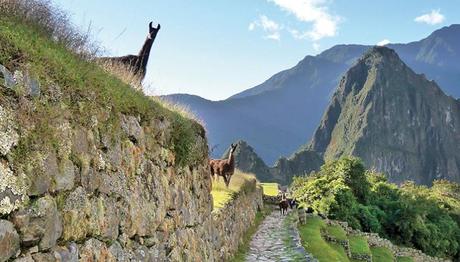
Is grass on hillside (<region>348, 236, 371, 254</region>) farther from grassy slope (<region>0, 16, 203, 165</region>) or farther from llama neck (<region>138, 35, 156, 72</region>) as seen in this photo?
grassy slope (<region>0, 16, 203, 165</region>)

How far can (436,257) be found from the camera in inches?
1686

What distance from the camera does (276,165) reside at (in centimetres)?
14488

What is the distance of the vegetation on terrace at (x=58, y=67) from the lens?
406cm

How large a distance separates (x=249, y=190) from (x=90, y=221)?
66.6 feet

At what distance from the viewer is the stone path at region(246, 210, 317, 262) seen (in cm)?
1467

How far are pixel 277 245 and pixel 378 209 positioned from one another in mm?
29901

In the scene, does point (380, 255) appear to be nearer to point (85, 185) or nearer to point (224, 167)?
point (224, 167)

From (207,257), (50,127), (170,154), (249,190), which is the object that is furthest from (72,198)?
(249,190)

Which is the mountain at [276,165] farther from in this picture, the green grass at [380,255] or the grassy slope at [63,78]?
the grassy slope at [63,78]

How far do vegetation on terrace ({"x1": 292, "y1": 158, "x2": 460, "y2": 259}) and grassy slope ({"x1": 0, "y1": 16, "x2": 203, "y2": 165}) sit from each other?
104 ft

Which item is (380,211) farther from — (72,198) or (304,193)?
(72,198)

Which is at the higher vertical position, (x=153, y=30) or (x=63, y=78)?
(x=153, y=30)

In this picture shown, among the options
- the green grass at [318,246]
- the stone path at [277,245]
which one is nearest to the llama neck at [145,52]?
the stone path at [277,245]

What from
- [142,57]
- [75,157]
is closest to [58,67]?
[75,157]
